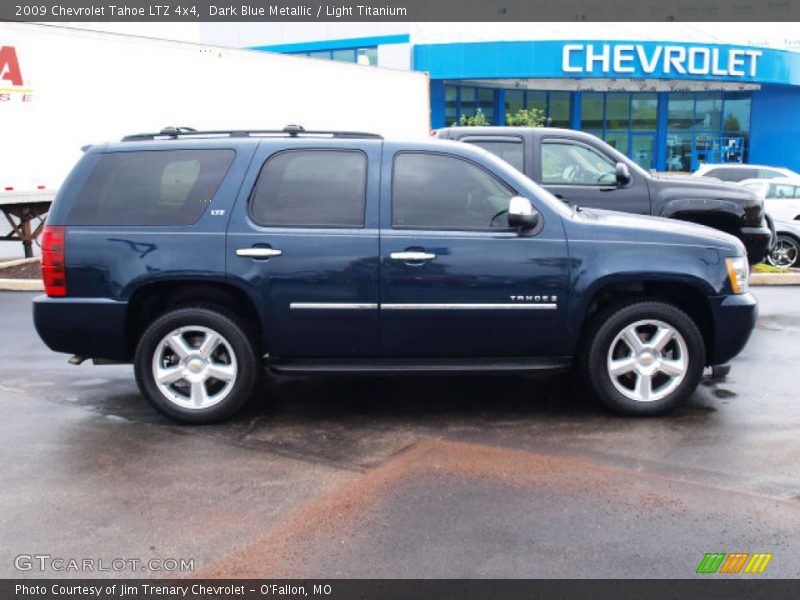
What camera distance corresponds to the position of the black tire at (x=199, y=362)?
5.16 meters

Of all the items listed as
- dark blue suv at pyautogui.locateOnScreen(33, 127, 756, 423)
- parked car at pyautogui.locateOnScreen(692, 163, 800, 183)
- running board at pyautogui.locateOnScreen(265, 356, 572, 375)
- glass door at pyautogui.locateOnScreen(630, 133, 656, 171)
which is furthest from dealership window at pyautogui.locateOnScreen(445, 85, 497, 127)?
running board at pyautogui.locateOnScreen(265, 356, 572, 375)

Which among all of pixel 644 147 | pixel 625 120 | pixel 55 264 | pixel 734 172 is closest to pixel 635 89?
pixel 625 120

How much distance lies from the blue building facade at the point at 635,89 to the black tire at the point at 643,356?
3010 centimetres

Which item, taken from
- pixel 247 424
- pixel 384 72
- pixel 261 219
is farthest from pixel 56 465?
pixel 384 72

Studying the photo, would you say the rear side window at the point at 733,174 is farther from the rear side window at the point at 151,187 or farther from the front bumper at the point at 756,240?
the rear side window at the point at 151,187

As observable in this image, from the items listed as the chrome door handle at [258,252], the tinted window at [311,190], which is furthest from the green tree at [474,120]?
the chrome door handle at [258,252]

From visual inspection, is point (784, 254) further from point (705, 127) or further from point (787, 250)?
point (705, 127)

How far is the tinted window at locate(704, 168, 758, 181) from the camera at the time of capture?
68.7ft

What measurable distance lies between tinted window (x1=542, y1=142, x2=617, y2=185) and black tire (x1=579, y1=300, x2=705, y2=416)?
3782 millimetres

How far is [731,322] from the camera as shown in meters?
5.27

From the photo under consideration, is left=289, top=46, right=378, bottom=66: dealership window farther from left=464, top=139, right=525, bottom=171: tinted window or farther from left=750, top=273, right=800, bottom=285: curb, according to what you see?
left=464, top=139, right=525, bottom=171: tinted window

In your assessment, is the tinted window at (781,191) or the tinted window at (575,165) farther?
the tinted window at (781,191)
